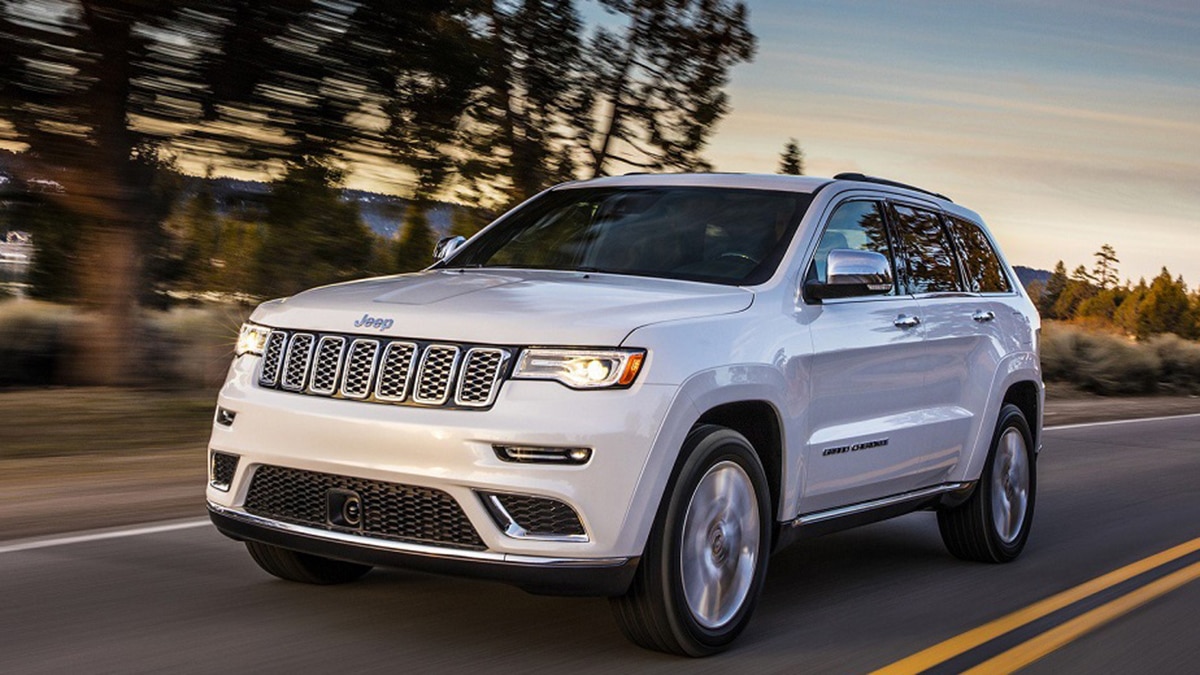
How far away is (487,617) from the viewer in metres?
6.09

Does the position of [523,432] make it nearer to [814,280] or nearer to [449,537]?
[449,537]

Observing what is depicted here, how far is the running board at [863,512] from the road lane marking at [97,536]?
10.6ft

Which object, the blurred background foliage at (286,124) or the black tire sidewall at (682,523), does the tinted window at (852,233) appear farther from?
the blurred background foliage at (286,124)

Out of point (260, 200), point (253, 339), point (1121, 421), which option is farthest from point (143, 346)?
point (1121, 421)

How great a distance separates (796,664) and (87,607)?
267 cm

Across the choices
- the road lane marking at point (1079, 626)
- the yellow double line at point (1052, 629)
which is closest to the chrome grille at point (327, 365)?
the yellow double line at point (1052, 629)

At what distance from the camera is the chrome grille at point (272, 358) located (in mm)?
5660

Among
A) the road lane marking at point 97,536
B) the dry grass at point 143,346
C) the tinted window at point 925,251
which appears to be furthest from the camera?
the dry grass at point 143,346

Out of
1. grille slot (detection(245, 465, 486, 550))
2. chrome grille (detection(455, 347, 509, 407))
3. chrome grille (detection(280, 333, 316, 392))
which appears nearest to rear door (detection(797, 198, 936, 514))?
chrome grille (detection(455, 347, 509, 407))

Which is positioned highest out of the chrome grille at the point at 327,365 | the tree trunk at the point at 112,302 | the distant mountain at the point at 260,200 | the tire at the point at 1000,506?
the chrome grille at the point at 327,365

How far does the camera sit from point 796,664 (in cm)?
564

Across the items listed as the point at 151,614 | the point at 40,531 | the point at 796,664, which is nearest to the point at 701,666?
the point at 796,664

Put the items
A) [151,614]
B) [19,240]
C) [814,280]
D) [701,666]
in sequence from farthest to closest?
[19,240], [814,280], [151,614], [701,666]

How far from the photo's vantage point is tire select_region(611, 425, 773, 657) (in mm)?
5336
